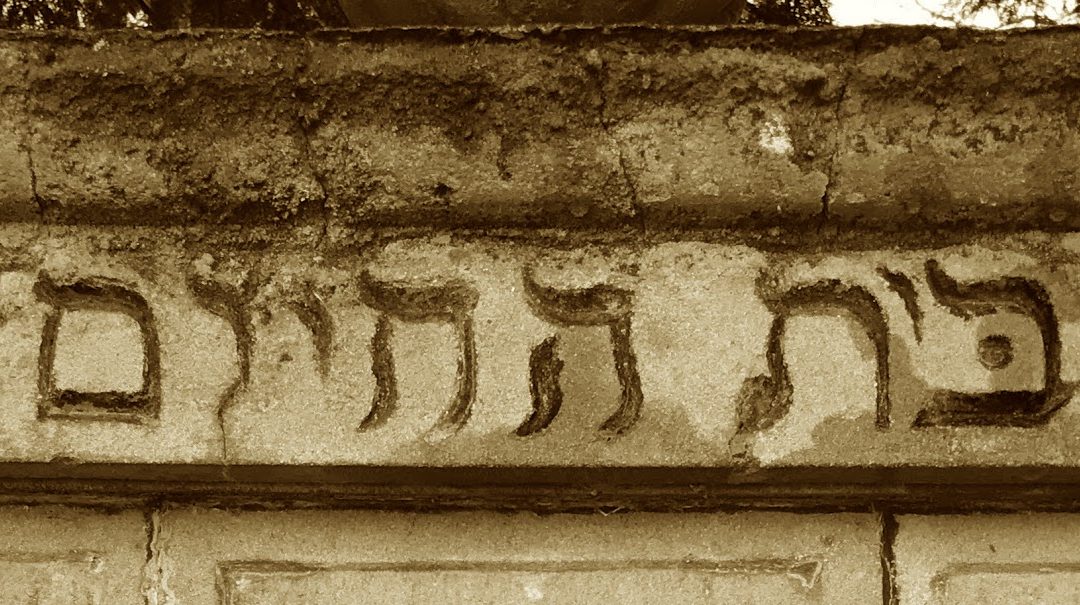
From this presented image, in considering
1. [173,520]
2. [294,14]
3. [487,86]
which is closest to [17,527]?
[173,520]

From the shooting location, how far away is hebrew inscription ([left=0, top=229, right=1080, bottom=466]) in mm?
1143

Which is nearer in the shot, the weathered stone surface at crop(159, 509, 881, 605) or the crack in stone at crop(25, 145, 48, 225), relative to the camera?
the crack in stone at crop(25, 145, 48, 225)

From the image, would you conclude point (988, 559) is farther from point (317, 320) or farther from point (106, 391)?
point (106, 391)

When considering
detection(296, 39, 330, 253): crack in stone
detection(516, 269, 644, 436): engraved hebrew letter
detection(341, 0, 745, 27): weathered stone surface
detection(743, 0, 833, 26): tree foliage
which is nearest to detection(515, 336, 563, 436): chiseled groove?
detection(516, 269, 644, 436): engraved hebrew letter

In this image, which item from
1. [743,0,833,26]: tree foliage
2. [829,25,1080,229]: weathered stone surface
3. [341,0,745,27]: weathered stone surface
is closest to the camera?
[829,25,1080,229]: weathered stone surface

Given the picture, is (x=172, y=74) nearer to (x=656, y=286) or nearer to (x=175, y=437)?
(x=175, y=437)

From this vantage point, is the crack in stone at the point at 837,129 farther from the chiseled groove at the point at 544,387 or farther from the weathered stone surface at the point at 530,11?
the chiseled groove at the point at 544,387

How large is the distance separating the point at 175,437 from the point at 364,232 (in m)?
0.33

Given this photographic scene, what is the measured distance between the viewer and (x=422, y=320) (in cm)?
116

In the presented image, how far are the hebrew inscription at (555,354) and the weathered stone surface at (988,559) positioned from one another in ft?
0.49

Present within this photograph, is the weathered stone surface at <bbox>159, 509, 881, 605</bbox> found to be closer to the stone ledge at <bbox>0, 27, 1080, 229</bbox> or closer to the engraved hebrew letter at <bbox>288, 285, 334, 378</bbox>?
the engraved hebrew letter at <bbox>288, 285, 334, 378</bbox>

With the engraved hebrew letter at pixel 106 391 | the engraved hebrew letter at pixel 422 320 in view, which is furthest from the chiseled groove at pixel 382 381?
the engraved hebrew letter at pixel 106 391

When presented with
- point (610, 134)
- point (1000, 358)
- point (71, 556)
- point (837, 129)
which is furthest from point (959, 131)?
point (71, 556)

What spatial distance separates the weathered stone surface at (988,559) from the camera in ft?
4.05
